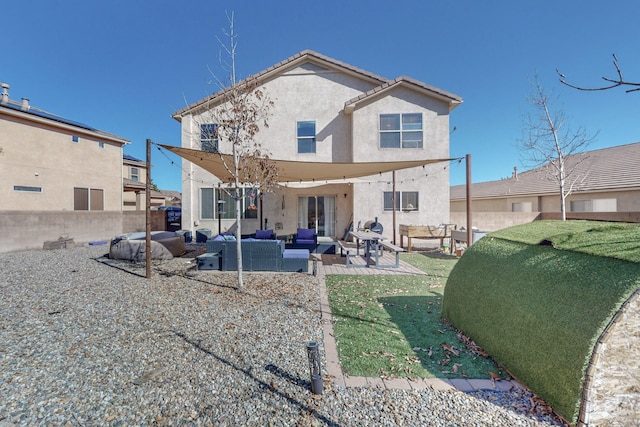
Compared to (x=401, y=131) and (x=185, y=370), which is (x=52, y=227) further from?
(x=401, y=131)

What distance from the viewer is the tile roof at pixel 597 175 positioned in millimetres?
13219

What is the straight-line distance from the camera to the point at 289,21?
1055 centimetres

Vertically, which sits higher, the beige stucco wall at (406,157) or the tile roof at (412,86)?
the tile roof at (412,86)

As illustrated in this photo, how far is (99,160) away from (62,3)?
7.87 metres

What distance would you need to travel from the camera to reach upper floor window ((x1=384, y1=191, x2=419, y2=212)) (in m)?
12.1

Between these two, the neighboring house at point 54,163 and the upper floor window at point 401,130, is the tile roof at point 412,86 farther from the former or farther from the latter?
the neighboring house at point 54,163

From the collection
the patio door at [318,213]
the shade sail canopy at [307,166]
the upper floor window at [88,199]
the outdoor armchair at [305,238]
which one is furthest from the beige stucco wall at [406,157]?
the upper floor window at [88,199]

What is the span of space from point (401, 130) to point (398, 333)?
1056cm

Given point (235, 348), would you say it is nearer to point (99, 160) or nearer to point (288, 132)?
point (288, 132)

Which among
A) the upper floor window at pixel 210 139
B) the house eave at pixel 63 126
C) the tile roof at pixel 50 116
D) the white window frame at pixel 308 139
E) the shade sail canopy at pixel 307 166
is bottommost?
the shade sail canopy at pixel 307 166

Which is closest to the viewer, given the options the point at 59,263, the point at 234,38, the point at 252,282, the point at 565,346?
the point at 565,346

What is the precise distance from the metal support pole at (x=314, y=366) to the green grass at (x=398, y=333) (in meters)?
0.52

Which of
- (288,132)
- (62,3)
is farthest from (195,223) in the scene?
(62,3)

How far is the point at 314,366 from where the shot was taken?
239 cm
